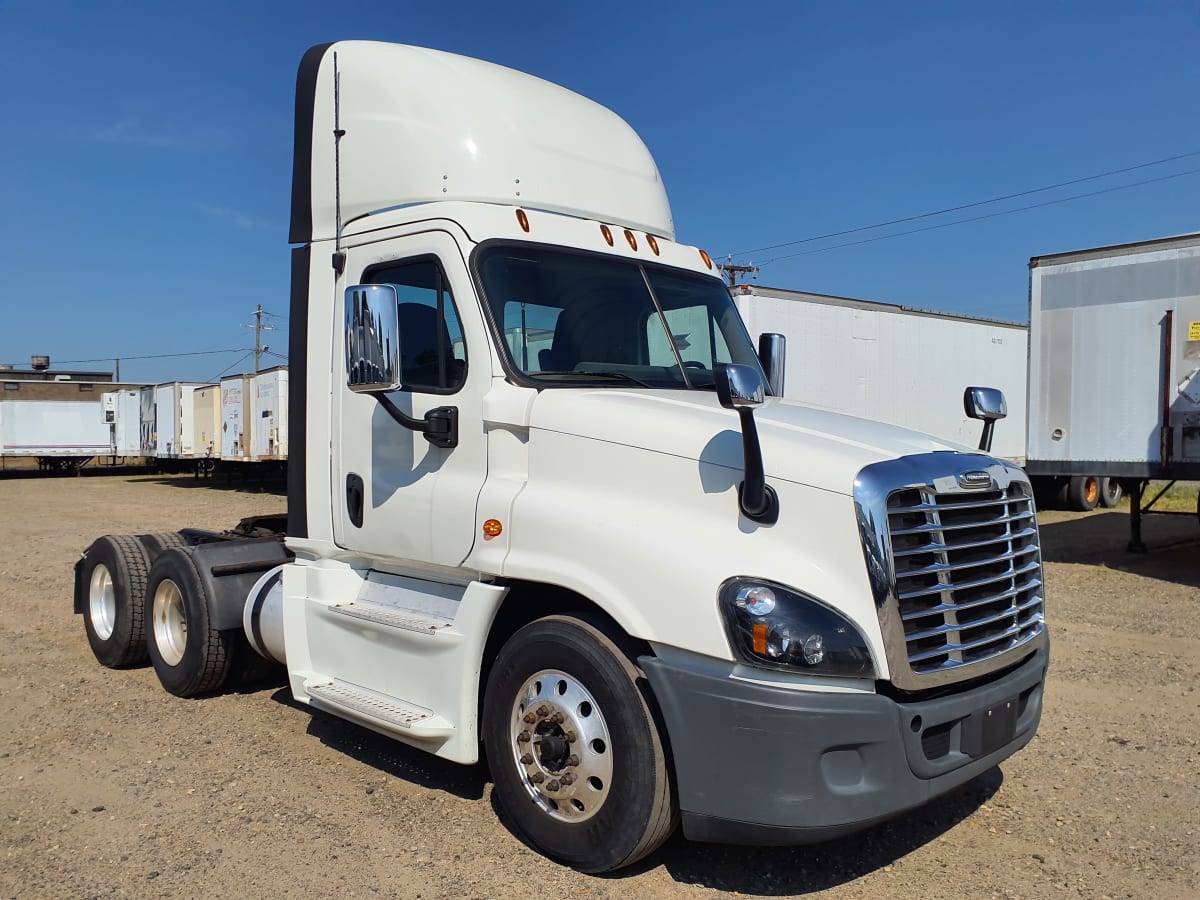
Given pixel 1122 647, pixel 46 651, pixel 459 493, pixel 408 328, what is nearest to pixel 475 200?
pixel 408 328

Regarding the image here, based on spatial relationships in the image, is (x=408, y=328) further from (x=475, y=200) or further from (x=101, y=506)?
(x=101, y=506)

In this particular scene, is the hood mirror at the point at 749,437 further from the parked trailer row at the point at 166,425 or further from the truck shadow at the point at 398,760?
the parked trailer row at the point at 166,425

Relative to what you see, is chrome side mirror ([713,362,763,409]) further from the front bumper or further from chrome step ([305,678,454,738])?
chrome step ([305,678,454,738])

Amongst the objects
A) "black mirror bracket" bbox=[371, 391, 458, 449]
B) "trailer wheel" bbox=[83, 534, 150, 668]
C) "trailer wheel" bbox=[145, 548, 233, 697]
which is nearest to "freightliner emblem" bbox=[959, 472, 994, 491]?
"black mirror bracket" bbox=[371, 391, 458, 449]

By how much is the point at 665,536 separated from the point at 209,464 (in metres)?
35.9

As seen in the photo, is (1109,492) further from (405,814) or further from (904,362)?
(405,814)

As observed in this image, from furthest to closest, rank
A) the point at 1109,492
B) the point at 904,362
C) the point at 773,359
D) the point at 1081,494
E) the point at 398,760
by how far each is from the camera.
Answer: the point at 1109,492 → the point at 1081,494 → the point at 904,362 → the point at 773,359 → the point at 398,760

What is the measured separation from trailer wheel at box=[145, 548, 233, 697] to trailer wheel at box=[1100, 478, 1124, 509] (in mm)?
18322

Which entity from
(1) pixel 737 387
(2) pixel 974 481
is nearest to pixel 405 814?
(1) pixel 737 387

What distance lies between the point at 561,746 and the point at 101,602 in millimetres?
5002

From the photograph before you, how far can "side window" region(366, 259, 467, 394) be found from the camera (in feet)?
14.3

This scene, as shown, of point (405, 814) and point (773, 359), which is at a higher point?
point (773, 359)

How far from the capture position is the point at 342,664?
4.88m

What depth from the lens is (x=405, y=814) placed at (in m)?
4.42
